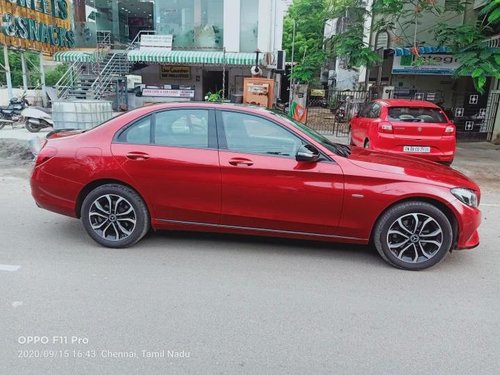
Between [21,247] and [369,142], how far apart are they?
282 inches

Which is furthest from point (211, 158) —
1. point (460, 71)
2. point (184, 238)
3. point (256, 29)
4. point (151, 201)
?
point (256, 29)

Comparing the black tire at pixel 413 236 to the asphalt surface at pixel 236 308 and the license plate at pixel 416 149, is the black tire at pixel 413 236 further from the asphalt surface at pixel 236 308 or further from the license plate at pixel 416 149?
the license plate at pixel 416 149

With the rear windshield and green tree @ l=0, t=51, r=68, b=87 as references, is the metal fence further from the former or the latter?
green tree @ l=0, t=51, r=68, b=87

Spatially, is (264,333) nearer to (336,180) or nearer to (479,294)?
(336,180)

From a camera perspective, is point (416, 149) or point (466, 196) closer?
point (466, 196)

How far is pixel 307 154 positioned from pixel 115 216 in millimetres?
2140

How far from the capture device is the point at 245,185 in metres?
4.20

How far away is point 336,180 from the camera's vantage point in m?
4.09

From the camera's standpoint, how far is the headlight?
403 cm

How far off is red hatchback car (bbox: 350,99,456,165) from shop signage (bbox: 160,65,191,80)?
15307 millimetres

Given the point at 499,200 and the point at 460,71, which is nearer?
the point at 499,200

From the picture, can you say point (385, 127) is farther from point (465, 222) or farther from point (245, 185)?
point (245, 185)

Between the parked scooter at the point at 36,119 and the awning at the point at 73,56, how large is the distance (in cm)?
794

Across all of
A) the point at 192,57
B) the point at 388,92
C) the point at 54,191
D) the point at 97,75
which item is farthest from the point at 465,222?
the point at 97,75
